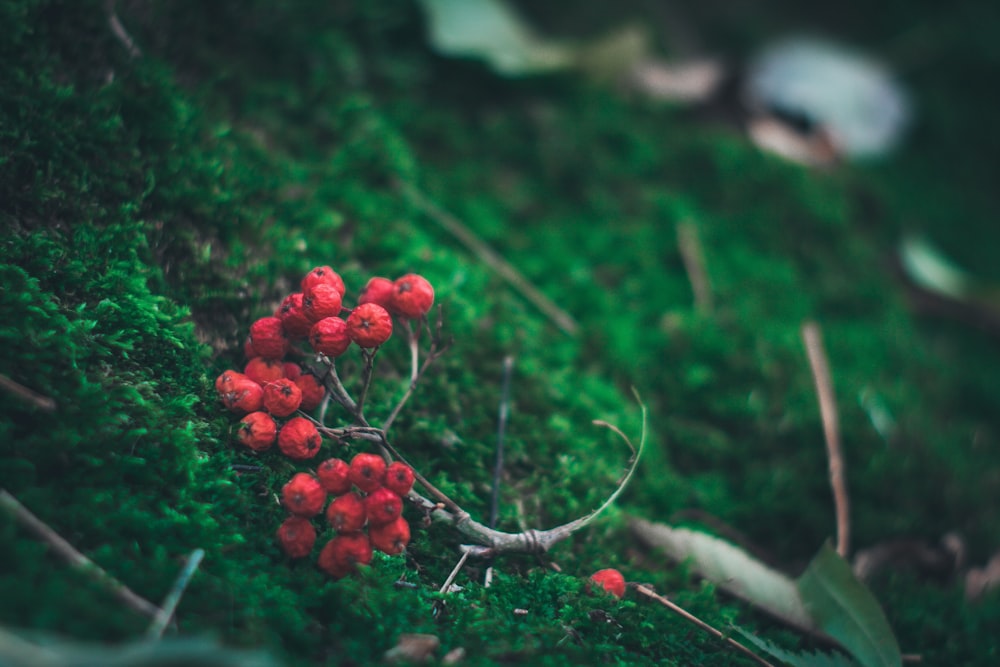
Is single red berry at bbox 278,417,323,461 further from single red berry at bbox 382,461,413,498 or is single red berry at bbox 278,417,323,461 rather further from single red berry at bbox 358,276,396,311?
single red berry at bbox 358,276,396,311

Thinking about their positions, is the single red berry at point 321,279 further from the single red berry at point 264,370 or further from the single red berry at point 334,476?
the single red berry at point 334,476

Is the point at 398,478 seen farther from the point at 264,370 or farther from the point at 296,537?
the point at 264,370

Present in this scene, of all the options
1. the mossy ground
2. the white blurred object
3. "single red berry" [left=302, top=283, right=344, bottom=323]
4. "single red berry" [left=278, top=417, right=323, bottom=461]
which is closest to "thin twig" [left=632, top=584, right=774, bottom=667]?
the mossy ground

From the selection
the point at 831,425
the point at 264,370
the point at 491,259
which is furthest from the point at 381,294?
the point at 831,425

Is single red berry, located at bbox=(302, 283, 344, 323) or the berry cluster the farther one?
single red berry, located at bbox=(302, 283, 344, 323)

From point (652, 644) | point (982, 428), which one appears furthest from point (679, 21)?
point (652, 644)

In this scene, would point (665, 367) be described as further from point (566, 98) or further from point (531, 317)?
point (566, 98)
